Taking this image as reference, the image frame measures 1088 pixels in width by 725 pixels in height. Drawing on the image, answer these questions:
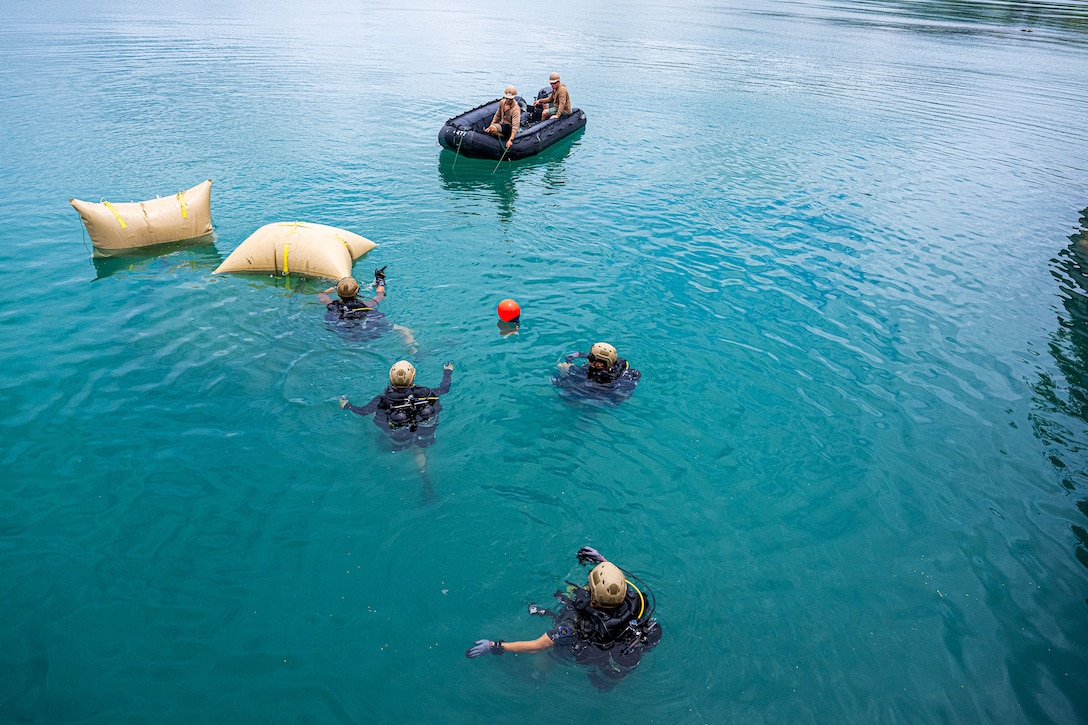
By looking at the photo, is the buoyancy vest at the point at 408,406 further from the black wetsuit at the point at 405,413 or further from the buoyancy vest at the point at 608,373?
the buoyancy vest at the point at 608,373

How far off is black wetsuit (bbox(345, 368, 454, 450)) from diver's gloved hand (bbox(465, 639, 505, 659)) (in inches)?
122

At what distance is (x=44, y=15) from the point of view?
141 ft

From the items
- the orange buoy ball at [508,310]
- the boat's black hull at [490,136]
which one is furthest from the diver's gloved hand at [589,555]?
the boat's black hull at [490,136]

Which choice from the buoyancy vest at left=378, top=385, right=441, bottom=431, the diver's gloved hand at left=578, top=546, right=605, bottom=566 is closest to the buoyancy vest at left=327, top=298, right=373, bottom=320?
the buoyancy vest at left=378, top=385, right=441, bottom=431

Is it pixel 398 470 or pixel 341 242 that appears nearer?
pixel 398 470

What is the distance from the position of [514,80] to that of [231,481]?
93.6 ft

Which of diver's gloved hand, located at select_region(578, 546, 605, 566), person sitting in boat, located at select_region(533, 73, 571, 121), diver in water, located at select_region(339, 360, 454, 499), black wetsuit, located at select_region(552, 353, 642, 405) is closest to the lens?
diver's gloved hand, located at select_region(578, 546, 605, 566)

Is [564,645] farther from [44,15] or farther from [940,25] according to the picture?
[940,25]

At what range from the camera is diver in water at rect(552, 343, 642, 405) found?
9208mm

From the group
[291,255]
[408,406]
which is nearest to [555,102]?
[291,255]

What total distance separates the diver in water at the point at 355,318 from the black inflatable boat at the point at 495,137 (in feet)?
34.5

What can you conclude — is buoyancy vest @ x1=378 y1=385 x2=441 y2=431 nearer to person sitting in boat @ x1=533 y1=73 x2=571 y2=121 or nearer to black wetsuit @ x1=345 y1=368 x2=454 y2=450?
black wetsuit @ x1=345 y1=368 x2=454 y2=450

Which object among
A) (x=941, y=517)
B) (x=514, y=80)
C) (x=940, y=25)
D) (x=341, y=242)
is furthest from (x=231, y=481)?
(x=940, y=25)

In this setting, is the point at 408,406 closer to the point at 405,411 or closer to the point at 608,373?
the point at 405,411
